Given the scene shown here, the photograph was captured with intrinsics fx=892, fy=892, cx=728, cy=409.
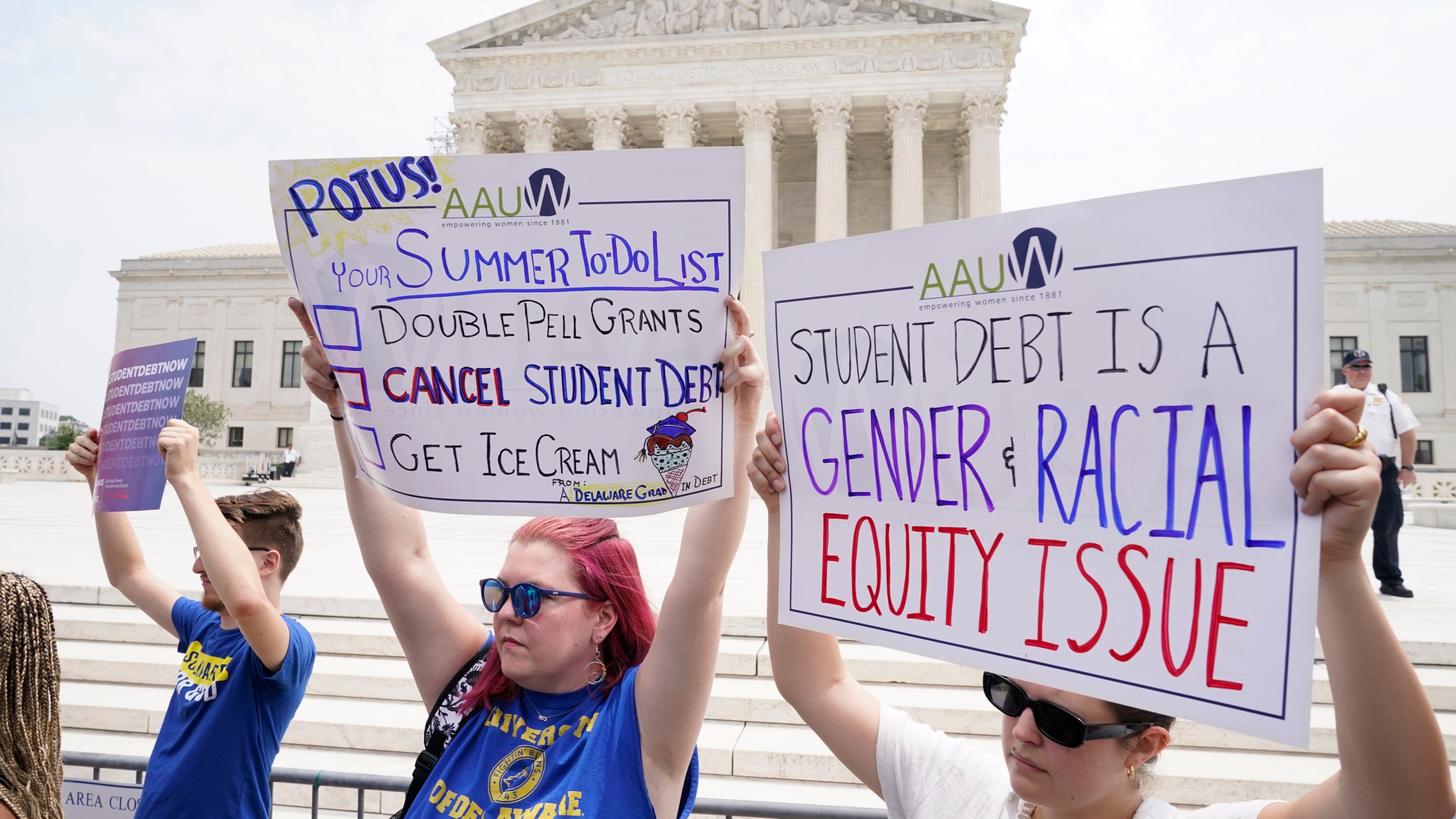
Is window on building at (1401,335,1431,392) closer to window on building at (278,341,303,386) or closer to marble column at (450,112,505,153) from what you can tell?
marble column at (450,112,505,153)

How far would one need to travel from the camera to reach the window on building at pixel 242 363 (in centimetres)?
4406

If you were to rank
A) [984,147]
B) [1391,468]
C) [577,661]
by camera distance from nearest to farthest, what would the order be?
[577,661] → [1391,468] → [984,147]

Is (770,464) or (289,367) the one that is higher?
(289,367)

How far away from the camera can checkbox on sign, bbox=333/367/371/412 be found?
1.98m

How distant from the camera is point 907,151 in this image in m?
32.0

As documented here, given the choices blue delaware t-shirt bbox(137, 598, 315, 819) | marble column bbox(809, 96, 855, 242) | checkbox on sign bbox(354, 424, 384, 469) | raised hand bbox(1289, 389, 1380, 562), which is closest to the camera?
raised hand bbox(1289, 389, 1380, 562)

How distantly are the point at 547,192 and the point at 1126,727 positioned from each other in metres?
1.49

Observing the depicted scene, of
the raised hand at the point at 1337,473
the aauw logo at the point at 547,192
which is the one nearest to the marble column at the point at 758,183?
the aauw logo at the point at 547,192

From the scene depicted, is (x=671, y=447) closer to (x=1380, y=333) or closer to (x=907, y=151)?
(x=907, y=151)

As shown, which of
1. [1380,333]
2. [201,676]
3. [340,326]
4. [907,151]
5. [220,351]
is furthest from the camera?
[220,351]

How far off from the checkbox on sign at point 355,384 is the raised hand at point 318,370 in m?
0.03

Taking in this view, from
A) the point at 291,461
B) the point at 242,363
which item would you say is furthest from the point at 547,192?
the point at 242,363

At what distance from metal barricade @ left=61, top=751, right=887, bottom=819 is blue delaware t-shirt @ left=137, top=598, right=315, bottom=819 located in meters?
0.14

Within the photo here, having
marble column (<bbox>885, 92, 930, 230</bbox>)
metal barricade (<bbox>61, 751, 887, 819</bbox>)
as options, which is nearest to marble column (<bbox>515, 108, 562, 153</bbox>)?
marble column (<bbox>885, 92, 930, 230</bbox>)
